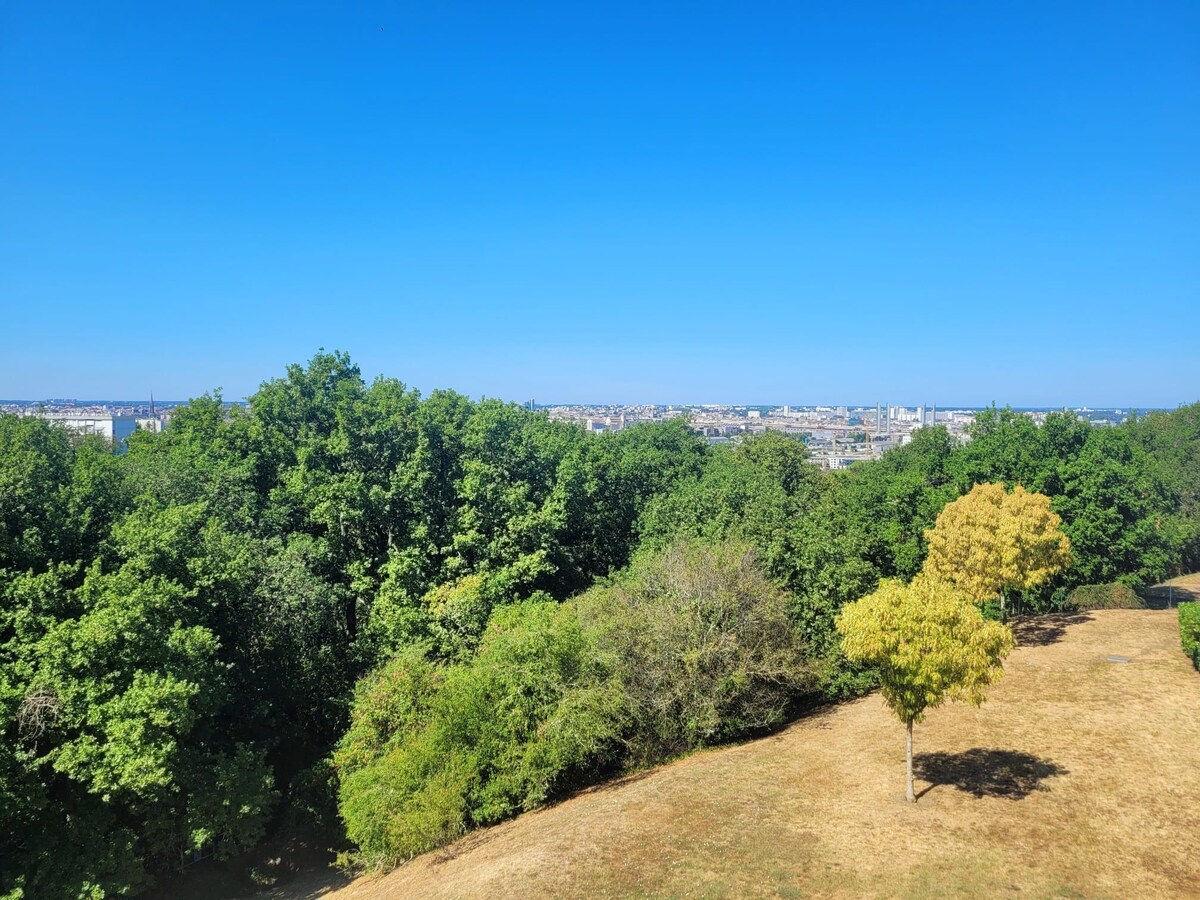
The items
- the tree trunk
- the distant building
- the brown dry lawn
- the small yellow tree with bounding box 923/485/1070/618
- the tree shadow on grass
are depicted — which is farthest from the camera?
the distant building

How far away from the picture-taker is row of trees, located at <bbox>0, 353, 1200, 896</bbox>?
55.5 feet

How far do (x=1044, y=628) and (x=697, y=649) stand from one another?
16.7 m

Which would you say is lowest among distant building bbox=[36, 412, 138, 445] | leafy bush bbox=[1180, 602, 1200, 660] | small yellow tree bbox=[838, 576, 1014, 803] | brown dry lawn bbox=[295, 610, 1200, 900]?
→ brown dry lawn bbox=[295, 610, 1200, 900]

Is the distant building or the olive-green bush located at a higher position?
the distant building

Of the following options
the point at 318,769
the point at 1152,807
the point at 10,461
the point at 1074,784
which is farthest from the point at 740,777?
the point at 10,461

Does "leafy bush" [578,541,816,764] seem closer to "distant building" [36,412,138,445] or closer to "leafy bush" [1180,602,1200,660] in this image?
"leafy bush" [1180,602,1200,660]

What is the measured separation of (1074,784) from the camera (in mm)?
16141

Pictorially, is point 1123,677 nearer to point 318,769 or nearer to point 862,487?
point 862,487

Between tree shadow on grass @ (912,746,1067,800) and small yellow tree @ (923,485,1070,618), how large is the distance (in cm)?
706

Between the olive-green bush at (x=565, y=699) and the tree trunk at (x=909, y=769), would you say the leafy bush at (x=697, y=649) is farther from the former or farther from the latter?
the tree trunk at (x=909, y=769)

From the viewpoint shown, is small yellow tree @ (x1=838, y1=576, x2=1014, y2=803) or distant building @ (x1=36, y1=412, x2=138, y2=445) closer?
small yellow tree @ (x1=838, y1=576, x2=1014, y2=803)

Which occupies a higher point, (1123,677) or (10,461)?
(10,461)

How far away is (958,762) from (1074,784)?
2432 mm

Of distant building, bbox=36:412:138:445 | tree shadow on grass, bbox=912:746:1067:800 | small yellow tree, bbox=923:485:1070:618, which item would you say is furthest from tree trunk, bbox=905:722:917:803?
distant building, bbox=36:412:138:445
